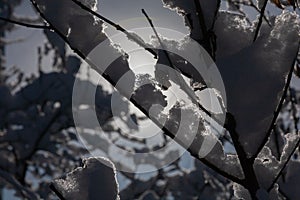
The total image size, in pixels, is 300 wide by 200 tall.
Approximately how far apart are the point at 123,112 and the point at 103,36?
4767mm

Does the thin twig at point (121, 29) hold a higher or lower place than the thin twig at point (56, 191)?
higher

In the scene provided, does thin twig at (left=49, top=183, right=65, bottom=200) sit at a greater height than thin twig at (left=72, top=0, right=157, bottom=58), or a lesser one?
lesser

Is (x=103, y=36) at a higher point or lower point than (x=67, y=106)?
higher

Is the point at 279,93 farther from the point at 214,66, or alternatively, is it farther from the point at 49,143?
the point at 49,143

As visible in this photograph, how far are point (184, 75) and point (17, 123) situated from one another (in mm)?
5330

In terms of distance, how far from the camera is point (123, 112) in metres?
5.89

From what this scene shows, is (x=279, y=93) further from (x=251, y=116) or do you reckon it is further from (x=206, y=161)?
(x=206, y=161)

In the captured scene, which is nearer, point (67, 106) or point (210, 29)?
point (210, 29)

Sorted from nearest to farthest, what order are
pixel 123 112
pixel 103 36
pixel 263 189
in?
pixel 263 189
pixel 103 36
pixel 123 112

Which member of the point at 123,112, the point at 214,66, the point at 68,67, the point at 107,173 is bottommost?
the point at 123,112

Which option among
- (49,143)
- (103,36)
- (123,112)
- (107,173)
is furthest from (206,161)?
(49,143)

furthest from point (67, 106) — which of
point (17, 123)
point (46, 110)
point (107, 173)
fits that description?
point (107, 173)

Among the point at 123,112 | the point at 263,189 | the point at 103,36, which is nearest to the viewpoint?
the point at 263,189

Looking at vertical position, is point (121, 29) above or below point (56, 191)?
above
